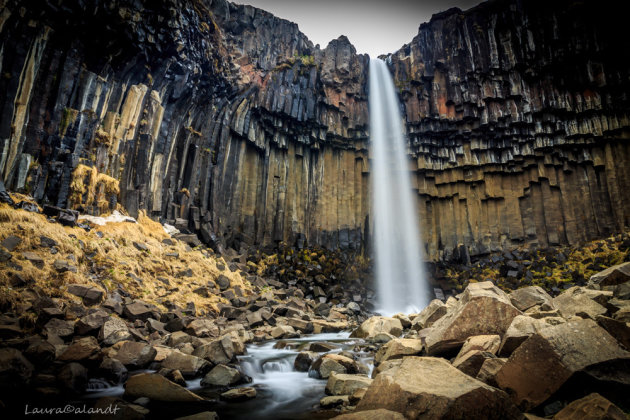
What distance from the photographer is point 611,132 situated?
2345 cm

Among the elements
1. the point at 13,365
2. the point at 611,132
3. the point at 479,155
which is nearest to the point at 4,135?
the point at 13,365

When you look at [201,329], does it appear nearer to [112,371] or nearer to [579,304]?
[112,371]

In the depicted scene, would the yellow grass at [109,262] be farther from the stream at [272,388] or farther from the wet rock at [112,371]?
the stream at [272,388]

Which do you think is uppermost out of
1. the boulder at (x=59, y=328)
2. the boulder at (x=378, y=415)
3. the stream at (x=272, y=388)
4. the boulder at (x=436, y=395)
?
the boulder at (x=59, y=328)

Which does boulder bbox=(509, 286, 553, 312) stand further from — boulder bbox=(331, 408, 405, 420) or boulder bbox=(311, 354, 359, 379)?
boulder bbox=(331, 408, 405, 420)

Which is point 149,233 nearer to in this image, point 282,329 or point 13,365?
point 282,329

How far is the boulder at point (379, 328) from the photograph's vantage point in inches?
387

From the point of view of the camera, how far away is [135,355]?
6.25m

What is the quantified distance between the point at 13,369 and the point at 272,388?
394 centimetres

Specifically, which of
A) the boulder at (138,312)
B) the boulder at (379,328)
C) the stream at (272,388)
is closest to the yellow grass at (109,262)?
the boulder at (138,312)

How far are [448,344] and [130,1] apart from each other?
1769cm

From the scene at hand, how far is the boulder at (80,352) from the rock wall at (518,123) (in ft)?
82.8

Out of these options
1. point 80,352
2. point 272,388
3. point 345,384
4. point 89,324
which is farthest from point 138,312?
point 345,384

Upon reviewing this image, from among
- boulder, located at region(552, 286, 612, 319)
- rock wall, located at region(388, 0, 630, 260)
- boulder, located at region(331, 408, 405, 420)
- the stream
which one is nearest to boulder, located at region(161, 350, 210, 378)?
the stream
